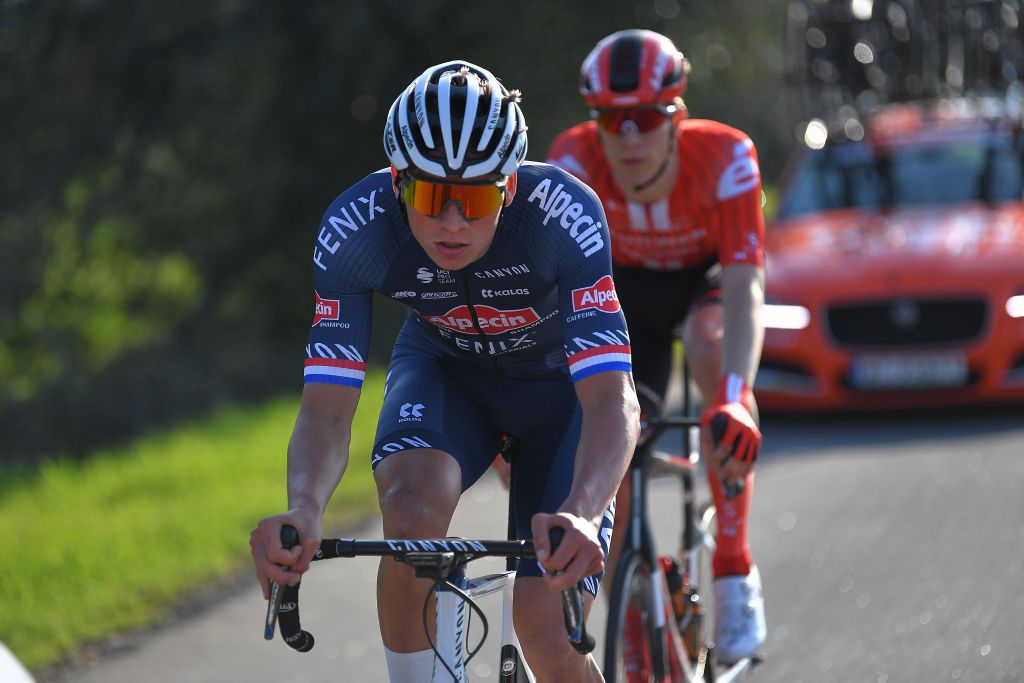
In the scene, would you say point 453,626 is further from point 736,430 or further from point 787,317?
point 787,317

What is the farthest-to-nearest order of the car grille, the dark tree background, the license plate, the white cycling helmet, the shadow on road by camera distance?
1. the dark tree background
2. the car grille
3. the license plate
4. the shadow on road
5. the white cycling helmet

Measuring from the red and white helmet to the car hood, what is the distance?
16.2 ft

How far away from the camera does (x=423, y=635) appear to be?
3529 millimetres

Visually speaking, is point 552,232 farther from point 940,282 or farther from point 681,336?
point 940,282

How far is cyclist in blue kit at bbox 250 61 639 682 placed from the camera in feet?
11.1

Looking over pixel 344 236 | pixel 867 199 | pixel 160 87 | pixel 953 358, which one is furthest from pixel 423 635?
pixel 160 87

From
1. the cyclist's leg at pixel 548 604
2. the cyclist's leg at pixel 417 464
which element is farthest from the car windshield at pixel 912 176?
the cyclist's leg at pixel 548 604

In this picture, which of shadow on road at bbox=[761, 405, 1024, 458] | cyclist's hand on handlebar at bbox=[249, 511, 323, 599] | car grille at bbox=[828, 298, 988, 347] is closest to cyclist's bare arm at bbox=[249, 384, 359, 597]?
cyclist's hand on handlebar at bbox=[249, 511, 323, 599]

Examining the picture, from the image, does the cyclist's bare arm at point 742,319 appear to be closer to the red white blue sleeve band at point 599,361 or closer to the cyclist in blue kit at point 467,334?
the cyclist in blue kit at point 467,334

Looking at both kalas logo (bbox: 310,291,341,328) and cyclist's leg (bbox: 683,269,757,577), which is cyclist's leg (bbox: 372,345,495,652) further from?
cyclist's leg (bbox: 683,269,757,577)

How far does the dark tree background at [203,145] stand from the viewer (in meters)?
11.6

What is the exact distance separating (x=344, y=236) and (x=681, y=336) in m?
1.95

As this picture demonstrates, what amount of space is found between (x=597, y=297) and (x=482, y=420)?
640mm

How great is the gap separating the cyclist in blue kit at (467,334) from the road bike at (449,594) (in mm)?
83
